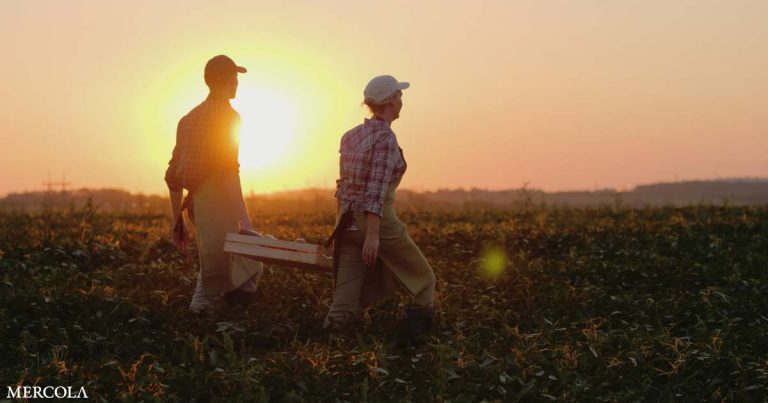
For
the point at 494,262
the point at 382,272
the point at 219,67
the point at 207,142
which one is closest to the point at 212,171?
the point at 207,142

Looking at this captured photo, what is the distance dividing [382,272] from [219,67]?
7.83ft

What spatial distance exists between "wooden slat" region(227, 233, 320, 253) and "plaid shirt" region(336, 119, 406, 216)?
0.44m

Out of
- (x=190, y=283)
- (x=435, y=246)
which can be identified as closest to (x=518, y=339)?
(x=190, y=283)

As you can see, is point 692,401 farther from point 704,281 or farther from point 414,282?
point 704,281

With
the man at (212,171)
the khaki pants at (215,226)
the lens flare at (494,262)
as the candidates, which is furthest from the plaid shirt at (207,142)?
the lens flare at (494,262)

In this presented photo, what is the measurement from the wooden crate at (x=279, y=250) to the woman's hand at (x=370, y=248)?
0.53 metres

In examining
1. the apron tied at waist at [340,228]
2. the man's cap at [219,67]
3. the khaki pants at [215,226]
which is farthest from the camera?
the khaki pants at [215,226]

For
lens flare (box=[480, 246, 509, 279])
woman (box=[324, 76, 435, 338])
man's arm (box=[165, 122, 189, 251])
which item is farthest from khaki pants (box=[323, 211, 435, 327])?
lens flare (box=[480, 246, 509, 279])

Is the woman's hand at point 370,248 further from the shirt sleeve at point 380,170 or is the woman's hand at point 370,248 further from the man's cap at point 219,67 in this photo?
the man's cap at point 219,67

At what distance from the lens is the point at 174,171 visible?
7.31 m

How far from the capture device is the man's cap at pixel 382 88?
20.4 feet

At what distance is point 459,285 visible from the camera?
30.7 ft

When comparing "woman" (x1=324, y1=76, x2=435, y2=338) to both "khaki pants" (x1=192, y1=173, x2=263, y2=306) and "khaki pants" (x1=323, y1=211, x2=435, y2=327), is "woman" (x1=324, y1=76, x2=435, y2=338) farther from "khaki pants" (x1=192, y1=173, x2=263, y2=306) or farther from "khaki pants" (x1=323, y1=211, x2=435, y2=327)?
"khaki pants" (x1=192, y1=173, x2=263, y2=306)

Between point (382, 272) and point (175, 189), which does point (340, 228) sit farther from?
point (175, 189)
